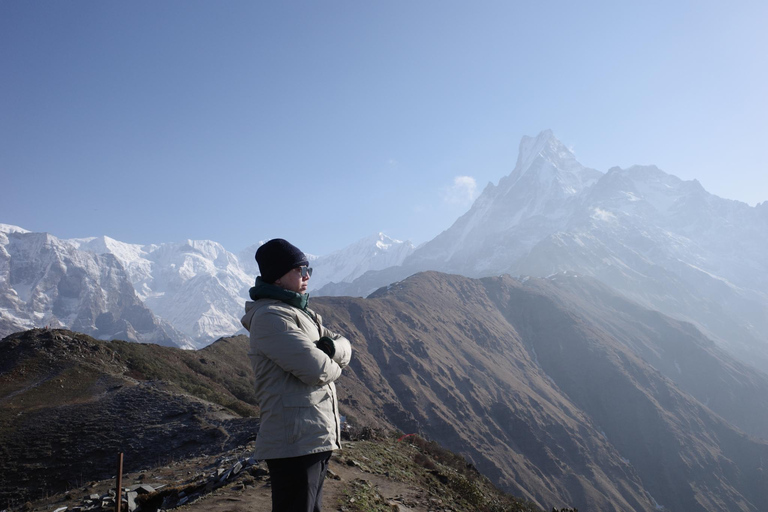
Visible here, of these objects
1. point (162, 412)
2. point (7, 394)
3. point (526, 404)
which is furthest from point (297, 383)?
point (526, 404)

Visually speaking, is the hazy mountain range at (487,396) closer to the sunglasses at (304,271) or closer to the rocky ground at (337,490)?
the rocky ground at (337,490)

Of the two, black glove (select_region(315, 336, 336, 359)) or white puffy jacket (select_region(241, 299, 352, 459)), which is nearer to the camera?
white puffy jacket (select_region(241, 299, 352, 459))

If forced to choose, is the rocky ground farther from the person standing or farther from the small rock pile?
the person standing

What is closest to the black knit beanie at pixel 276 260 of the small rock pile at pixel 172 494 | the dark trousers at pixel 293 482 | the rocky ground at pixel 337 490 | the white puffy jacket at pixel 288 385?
the white puffy jacket at pixel 288 385

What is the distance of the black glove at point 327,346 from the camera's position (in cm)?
388

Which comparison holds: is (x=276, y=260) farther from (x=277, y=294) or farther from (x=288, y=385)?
(x=288, y=385)

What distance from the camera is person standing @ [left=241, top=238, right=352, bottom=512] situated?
347 cm

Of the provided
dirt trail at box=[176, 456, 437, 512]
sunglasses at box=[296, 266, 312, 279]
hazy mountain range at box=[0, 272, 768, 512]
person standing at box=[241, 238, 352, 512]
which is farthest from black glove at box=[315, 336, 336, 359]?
hazy mountain range at box=[0, 272, 768, 512]

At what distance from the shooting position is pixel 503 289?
155m

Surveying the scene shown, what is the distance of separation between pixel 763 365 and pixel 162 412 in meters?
226

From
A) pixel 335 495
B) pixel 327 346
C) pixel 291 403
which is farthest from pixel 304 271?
pixel 335 495

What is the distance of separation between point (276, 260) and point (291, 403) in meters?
1.34

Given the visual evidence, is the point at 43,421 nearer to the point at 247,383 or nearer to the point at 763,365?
the point at 247,383

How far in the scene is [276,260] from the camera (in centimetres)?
409
